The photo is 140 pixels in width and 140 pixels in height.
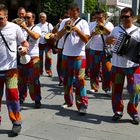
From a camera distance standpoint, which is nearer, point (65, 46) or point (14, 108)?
point (14, 108)

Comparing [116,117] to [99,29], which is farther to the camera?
[99,29]

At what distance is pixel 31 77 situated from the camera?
22.1 ft

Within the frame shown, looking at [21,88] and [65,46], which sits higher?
[65,46]

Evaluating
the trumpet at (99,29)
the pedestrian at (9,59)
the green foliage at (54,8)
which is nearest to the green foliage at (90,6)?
the green foliage at (54,8)

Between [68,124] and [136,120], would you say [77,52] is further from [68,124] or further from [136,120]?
[136,120]

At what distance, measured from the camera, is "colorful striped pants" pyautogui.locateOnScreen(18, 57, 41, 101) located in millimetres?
6715

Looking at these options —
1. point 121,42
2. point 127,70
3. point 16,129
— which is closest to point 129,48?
point 121,42

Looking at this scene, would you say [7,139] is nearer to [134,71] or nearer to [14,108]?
[14,108]

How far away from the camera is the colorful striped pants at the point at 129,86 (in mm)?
5905

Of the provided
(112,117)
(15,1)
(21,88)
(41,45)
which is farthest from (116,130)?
(15,1)

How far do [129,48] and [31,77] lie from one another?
6.34 ft

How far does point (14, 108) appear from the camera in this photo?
17.3ft

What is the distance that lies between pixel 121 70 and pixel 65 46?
1.12 m

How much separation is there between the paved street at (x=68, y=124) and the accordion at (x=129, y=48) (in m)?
1.09
